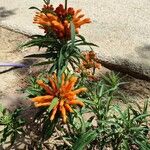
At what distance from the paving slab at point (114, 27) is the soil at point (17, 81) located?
0.59 feet

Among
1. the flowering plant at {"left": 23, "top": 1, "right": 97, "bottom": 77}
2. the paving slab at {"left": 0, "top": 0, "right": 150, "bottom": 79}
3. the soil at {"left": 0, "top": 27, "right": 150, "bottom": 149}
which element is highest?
the flowering plant at {"left": 23, "top": 1, "right": 97, "bottom": 77}

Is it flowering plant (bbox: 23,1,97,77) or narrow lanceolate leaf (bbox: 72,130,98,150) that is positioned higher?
flowering plant (bbox: 23,1,97,77)

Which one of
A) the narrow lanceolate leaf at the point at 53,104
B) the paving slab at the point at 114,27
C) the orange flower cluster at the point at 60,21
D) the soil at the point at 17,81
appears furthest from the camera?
the paving slab at the point at 114,27

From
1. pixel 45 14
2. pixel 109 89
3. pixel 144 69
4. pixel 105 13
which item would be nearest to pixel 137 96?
pixel 144 69

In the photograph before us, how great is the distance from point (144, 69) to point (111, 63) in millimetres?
451

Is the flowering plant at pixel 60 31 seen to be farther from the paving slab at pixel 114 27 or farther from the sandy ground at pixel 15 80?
the paving slab at pixel 114 27

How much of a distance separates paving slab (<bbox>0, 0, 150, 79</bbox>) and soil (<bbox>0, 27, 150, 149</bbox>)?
18 cm

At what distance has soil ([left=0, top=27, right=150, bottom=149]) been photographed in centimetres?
432

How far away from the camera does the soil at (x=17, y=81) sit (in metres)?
4.32

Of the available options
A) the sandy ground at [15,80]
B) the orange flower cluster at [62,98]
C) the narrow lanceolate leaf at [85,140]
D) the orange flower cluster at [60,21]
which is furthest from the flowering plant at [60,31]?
the sandy ground at [15,80]

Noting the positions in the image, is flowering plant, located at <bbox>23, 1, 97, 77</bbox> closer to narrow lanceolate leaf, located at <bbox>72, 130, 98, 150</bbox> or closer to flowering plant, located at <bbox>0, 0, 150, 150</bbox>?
flowering plant, located at <bbox>0, 0, 150, 150</bbox>

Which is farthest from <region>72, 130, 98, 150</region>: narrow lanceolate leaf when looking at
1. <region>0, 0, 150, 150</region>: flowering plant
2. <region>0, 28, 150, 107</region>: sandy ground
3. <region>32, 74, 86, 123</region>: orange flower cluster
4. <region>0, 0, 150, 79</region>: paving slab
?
<region>0, 0, 150, 79</region>: paving slab

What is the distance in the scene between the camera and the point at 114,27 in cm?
567

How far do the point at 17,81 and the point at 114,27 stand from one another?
73.5 inches
